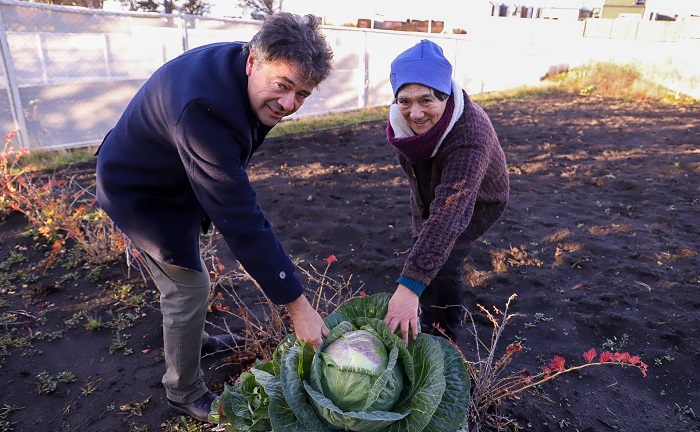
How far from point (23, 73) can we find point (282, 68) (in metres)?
7.07

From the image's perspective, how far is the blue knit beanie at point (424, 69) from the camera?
6.95 feet

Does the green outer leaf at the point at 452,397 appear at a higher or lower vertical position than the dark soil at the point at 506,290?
higher

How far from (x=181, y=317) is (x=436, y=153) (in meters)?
1.46

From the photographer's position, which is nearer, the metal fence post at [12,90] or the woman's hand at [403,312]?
the woman's hand at [403,312]

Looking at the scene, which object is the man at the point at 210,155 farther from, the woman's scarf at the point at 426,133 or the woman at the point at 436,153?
the woman's scarf at the point at 426,133

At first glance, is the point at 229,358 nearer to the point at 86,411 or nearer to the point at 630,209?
the point at 86,411

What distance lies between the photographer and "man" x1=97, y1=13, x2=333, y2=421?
172 centimetres

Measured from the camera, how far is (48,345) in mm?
3037

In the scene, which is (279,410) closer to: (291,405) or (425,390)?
(291,405)

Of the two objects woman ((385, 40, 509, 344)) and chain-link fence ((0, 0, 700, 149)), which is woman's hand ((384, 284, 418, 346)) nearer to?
woman ((385, 40, 509, 344))

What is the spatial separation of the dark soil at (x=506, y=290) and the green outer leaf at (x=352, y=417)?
1.09 m

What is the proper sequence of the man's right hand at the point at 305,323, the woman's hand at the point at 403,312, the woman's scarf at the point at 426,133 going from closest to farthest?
the man's right hand at the point at 305,323 → the woman's hand at the point at 403,312 → the woman's scarf at the point at 426,133

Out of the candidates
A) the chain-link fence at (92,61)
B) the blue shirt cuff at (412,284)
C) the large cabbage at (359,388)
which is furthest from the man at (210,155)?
the chain-link fence at (92,61)

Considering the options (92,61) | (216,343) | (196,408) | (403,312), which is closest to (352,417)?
(403,312)
